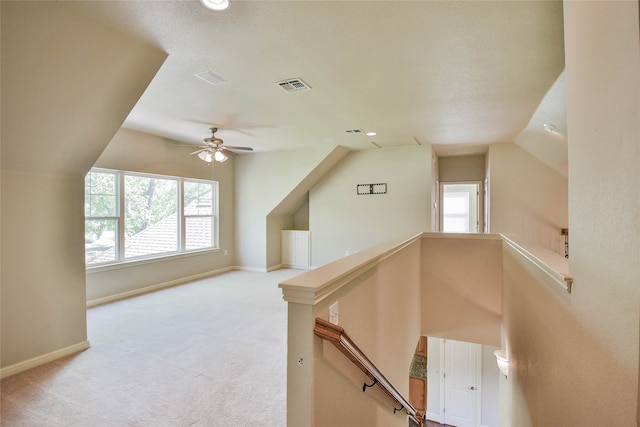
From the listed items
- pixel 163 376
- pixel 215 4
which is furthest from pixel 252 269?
pixel 215 4

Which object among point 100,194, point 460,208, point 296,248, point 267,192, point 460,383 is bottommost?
point 460,383

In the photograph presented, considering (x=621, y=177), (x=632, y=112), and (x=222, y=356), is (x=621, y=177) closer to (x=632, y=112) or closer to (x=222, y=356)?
(x=632, y=112)

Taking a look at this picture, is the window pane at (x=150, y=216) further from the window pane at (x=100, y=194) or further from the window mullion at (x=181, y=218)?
the window pane at (x=100, y=194)

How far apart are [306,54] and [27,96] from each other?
2067 mm

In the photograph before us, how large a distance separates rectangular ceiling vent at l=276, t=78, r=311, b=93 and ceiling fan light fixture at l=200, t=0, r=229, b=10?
1.11m

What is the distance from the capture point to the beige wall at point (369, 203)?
→ 5.93 meters

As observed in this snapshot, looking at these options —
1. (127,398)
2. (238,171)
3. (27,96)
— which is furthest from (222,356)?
(238,171)

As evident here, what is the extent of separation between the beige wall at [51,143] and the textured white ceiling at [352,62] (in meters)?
0.26

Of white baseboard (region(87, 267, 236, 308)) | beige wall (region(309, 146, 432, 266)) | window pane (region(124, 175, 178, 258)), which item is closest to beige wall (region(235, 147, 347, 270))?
beige wall (region(309, 146, 432, 266))

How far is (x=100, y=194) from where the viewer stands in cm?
430

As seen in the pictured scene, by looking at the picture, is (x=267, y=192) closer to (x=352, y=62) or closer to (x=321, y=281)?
(x=352, y=62)

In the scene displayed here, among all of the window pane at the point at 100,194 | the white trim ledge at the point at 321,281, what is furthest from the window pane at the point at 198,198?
the white trim ledge at the point at 321,281

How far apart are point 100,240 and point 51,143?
228 centimetres

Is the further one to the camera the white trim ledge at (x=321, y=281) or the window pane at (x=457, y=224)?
the window pane at (x=457, y=224)
